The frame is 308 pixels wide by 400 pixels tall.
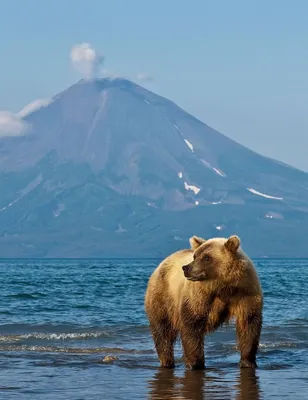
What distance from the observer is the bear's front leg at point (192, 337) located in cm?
1522

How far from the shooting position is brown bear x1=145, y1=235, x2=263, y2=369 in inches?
576

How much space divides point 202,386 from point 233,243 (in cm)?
194

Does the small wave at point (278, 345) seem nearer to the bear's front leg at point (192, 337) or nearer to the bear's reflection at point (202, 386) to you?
the bear's reflection at point (202, 386)

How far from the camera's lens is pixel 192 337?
1526cm

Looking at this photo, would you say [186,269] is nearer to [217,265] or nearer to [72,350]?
[217,265]

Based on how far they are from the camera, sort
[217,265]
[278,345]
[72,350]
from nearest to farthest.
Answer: [217,265], [72,350], [278,345]

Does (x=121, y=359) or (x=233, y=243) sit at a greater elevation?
(x=233, y=243)

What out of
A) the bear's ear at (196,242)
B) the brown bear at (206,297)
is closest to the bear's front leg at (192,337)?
the brown bear at (206,297)

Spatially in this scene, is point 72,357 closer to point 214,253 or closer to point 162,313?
point 162,313

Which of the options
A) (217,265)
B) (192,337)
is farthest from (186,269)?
(192,337)

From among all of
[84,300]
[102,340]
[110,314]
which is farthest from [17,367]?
[84,300]

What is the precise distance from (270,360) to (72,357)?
3.24 m

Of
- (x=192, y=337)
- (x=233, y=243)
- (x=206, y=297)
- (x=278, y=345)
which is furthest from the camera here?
(x=278, y=345)

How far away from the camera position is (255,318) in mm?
15102
